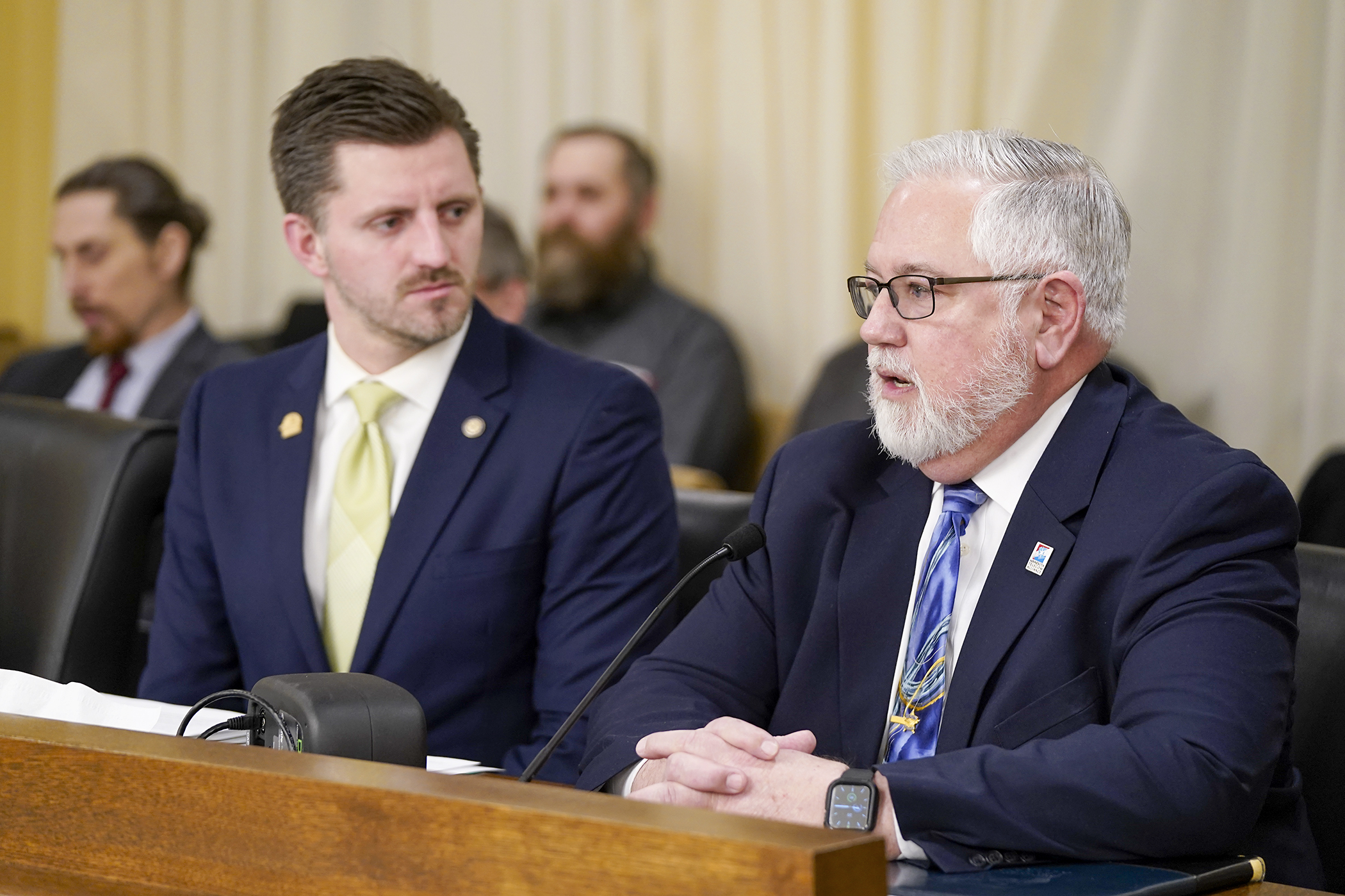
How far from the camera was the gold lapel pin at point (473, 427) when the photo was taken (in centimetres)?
221

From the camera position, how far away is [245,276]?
568 cm

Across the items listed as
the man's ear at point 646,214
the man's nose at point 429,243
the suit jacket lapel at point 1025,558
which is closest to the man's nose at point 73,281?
the man's ear at point 646,214

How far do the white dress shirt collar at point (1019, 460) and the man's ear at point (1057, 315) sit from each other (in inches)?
2.5

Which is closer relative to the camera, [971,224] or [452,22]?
[971,224]


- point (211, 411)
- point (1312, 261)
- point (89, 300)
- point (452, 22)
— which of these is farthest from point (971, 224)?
point (452, 22)

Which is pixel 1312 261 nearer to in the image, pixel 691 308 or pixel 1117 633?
pixel 691 308

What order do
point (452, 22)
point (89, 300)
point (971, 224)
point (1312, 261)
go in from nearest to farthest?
1. point (971, 224)
2. point (1312, 261)
3. point (89, 300)
4. point (452, 22)

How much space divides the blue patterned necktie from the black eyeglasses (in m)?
0.24

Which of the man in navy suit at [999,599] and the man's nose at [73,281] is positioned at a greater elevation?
the man in navy suit at [999,599]

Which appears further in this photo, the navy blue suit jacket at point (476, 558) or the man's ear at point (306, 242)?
the man's ear at point (306, 242)

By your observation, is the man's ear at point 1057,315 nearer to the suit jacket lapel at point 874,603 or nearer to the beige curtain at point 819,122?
the suit jacket lapel at point 874,603

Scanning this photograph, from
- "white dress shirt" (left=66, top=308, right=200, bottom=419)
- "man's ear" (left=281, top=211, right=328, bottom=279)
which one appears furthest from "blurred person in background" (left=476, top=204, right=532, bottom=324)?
"man's ear" (left=281, top=211, right=328, bottom=279)

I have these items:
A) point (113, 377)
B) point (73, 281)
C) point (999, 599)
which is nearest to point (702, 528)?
point (999, 599)

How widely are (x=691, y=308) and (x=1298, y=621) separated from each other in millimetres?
3057
